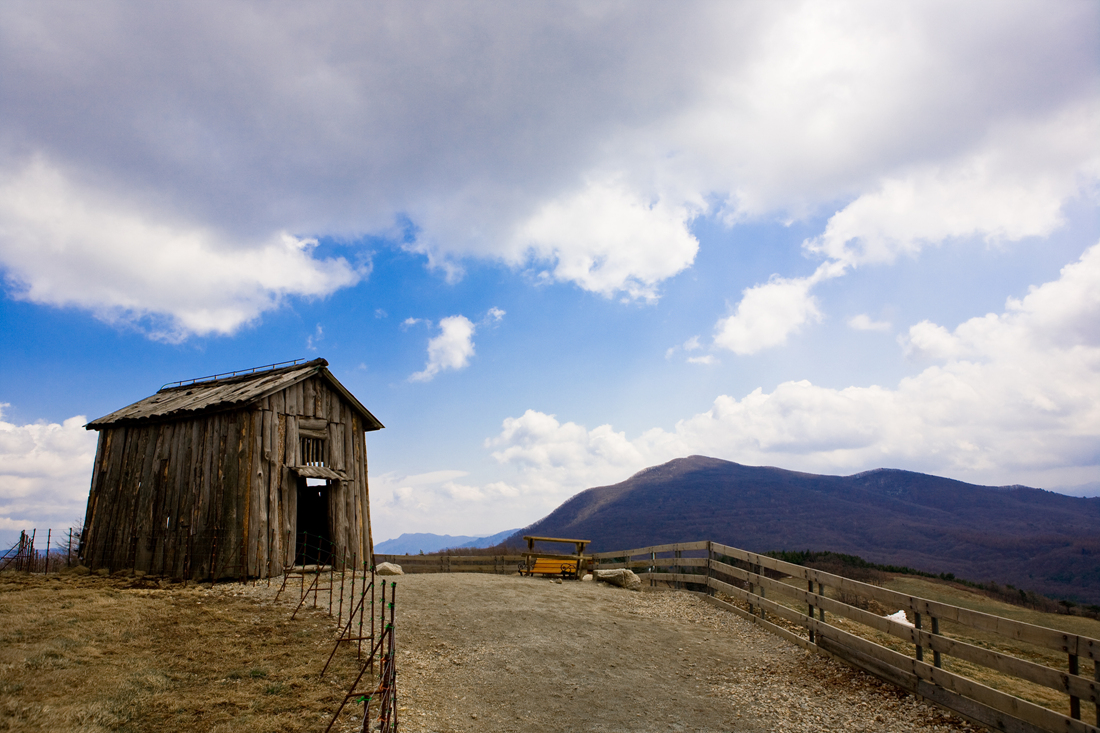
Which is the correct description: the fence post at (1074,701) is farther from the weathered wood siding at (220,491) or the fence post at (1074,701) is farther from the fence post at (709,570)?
the weathered wood siding at (220,491)

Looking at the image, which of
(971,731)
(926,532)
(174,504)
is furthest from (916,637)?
(926,532)

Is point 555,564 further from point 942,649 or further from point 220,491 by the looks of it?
point 942,649

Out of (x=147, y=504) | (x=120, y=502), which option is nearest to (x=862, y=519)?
(x=147, y=504)

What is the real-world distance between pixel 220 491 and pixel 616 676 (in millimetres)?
12773

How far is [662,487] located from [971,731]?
132638 millimetres

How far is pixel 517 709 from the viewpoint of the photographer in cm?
747

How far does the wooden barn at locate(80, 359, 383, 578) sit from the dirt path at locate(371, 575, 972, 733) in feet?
19.2

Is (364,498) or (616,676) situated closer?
(616,676)

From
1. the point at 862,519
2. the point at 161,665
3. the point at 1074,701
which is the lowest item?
the point at 862,519

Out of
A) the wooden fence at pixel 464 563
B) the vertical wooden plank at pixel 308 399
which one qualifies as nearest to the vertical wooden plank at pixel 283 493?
the vertical wooden plank at pixel 308 399

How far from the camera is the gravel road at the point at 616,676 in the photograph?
23.4 feet

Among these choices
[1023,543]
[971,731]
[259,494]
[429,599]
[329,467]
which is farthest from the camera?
[1023,543]

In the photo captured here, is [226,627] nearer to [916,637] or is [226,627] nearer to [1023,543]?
[916,637]

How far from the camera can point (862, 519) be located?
109188 millimetres
